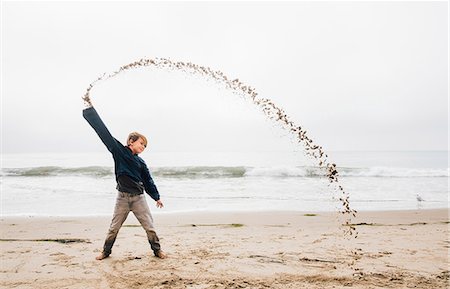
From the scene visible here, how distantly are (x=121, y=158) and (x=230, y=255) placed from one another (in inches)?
91.8

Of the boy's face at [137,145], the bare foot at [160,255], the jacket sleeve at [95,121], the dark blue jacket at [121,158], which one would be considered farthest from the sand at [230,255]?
the jacket sleeve at [95,121]

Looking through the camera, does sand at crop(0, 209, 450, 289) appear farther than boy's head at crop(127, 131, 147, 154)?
No

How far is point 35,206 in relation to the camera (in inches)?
476

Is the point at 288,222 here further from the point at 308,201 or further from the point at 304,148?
the point at 308,201

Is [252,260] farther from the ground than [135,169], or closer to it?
closer to it

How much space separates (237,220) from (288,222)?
140cm

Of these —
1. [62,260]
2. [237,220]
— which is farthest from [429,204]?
[62,260]

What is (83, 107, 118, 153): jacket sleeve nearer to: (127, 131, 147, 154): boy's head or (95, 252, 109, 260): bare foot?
(127, 131, 147, 154): boy's head

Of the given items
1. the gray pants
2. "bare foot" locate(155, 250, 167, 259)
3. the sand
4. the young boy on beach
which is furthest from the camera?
"bare foot" locate(155, 250, 167, 259)

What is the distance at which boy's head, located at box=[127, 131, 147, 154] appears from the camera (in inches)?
200

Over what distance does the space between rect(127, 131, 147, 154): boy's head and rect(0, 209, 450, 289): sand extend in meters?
1.68

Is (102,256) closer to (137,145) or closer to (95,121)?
(137,145)

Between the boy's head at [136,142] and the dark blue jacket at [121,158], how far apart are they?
8 centimetres

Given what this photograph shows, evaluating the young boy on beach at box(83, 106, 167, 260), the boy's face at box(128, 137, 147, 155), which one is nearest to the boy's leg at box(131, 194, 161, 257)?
the young boy on beach at box(83, 106, 167, 260)
